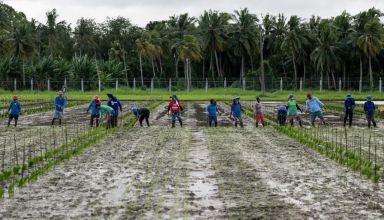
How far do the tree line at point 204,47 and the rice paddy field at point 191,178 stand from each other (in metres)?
43.8

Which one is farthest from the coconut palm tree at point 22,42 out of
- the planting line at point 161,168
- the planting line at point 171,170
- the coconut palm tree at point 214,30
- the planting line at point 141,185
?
the planting line at point 141,185

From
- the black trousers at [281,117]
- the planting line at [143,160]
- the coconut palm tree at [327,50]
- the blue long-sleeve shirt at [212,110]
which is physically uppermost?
the coconut palm tree at [327,50]

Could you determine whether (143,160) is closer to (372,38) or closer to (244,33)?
(372,38)

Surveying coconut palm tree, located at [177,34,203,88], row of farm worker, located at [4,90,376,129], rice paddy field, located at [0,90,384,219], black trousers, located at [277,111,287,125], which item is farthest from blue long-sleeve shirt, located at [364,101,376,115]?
coconut palm tree, located at [177,34,203,88]

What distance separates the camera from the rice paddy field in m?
7.44

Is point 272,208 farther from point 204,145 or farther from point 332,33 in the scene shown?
point 332,33

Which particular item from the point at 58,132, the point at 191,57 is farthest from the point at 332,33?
the point at 58,132

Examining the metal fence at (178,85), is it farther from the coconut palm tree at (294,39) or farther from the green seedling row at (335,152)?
the green seedling row at (335,152)

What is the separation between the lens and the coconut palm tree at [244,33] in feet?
216

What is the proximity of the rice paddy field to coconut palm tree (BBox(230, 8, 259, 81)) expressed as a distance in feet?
165

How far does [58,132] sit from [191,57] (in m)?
45.2

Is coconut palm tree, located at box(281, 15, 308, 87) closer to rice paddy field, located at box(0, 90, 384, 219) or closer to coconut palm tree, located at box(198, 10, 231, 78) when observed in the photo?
coconut palm tree, located at box(198, 10, 231, 78)

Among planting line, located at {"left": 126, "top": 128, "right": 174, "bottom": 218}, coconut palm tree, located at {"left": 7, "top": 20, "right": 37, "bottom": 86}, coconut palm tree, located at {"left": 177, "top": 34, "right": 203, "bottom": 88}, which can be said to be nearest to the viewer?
planting line, located at {"left": 126, "top": 128, "right": 174, "bottom": 218}

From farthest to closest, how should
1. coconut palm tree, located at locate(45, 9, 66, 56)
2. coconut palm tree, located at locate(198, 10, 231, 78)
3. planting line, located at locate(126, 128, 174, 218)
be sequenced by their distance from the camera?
coconut palm tree, located at locate(45, 9, 66, 56) < coconut palm tree, located at locate(198, 10, 231, 78) < planting line, located at locate(126, 128, 174, 218)
